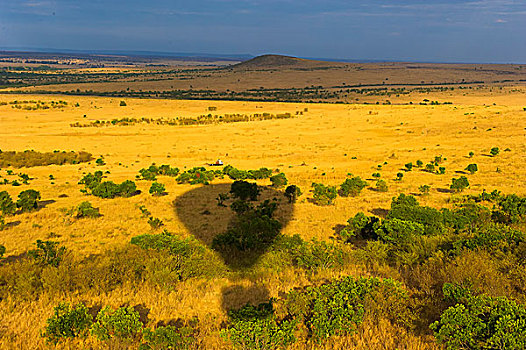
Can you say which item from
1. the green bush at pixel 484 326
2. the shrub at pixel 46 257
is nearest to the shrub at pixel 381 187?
the green bush at pixel 484 326

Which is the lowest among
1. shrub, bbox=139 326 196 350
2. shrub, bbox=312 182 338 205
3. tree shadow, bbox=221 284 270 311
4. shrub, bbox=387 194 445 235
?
shrub, bbox=312 182 338 205

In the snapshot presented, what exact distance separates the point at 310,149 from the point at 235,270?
2624cm

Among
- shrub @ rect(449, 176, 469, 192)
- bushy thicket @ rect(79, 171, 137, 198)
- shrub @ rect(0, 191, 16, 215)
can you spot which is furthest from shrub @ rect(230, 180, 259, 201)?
shrub @ rect(449, 176, 469, 192)

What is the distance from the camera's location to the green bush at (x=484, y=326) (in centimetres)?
497

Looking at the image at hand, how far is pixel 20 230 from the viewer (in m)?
14.1

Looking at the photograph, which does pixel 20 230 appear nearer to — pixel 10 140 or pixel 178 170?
pixel 178 170

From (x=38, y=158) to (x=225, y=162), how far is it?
16.9 metres

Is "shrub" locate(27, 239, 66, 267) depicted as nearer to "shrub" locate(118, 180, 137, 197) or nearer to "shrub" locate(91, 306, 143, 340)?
"shrub" locate(91, 306, 143, 340)

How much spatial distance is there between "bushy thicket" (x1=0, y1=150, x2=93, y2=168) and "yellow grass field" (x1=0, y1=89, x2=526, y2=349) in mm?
1708

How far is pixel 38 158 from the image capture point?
3012 cm

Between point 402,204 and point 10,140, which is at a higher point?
point 402,204

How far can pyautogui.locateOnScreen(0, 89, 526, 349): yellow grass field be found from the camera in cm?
736

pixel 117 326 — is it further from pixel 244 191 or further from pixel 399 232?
pixel 244 191

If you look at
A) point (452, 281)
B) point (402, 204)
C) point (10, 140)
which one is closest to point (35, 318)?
point (452, 281)
